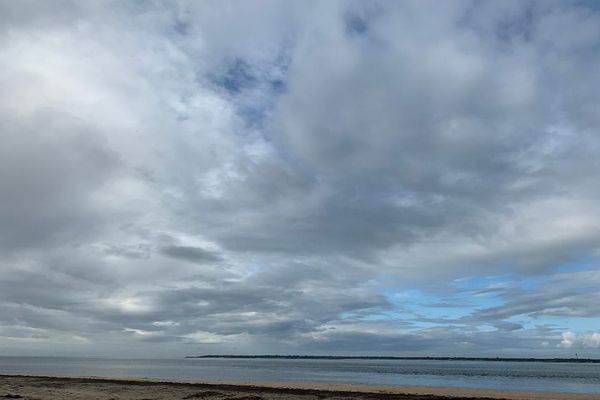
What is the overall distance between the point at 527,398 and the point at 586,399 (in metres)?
5.42

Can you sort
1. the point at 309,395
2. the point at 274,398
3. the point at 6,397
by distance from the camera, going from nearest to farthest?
the point at 6,397 → the point at 274,398 → the point at 309,395

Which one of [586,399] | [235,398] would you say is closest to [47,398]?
[235,398]

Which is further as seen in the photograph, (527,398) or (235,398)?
(527,398)

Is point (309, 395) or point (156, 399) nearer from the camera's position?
point (156, 399)

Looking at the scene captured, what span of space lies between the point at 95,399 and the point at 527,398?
120 feet

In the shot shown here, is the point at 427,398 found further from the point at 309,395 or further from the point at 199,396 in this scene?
the point at 199,396

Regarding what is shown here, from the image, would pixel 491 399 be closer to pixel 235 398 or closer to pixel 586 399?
pixel 586 399

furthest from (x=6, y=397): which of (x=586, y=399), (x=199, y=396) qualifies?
(x=586, y=399)

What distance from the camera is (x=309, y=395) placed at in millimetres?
44000

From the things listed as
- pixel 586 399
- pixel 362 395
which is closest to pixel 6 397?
pixel 362 395

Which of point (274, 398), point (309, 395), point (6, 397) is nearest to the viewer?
point (6, 397)

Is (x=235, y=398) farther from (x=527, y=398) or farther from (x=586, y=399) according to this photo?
(x=586, y=399)

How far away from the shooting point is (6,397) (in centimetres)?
3778

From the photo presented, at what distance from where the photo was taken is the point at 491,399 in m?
41.2
